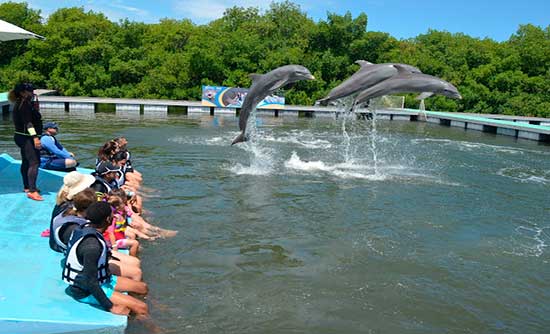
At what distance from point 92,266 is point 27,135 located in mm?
3556

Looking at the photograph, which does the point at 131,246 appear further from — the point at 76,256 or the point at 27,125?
the point at 27,125

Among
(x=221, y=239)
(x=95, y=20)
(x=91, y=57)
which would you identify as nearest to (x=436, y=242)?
(x=221, y=239)

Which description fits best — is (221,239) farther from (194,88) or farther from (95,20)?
(95,20)

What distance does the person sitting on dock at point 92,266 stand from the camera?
4168mm

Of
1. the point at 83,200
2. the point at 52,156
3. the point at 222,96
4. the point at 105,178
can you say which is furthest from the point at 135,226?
the point at 222,96

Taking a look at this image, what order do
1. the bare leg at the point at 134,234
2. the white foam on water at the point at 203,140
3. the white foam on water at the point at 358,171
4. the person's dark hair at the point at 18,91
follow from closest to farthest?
the bare leg at the point at 134,234
the person's dark hair at the point at 18,91
the white foam on water at the point at 358,171
the white foam on water at the point at 203,140

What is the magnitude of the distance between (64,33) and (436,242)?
4152cm

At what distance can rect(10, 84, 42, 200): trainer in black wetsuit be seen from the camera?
268 inches

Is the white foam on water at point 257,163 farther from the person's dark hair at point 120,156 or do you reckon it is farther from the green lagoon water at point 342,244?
the person's dark hair at point 120,156

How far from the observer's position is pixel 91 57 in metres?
41.9

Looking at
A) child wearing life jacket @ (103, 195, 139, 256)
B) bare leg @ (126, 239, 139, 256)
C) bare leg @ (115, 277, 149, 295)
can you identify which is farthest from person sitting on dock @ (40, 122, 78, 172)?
bare leg @ (115, 277, 149, 295)

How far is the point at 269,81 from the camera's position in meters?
11.3

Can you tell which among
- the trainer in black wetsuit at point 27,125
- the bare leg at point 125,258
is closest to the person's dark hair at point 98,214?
the bare leg at point 125,258

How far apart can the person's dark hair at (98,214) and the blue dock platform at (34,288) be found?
70 cm
